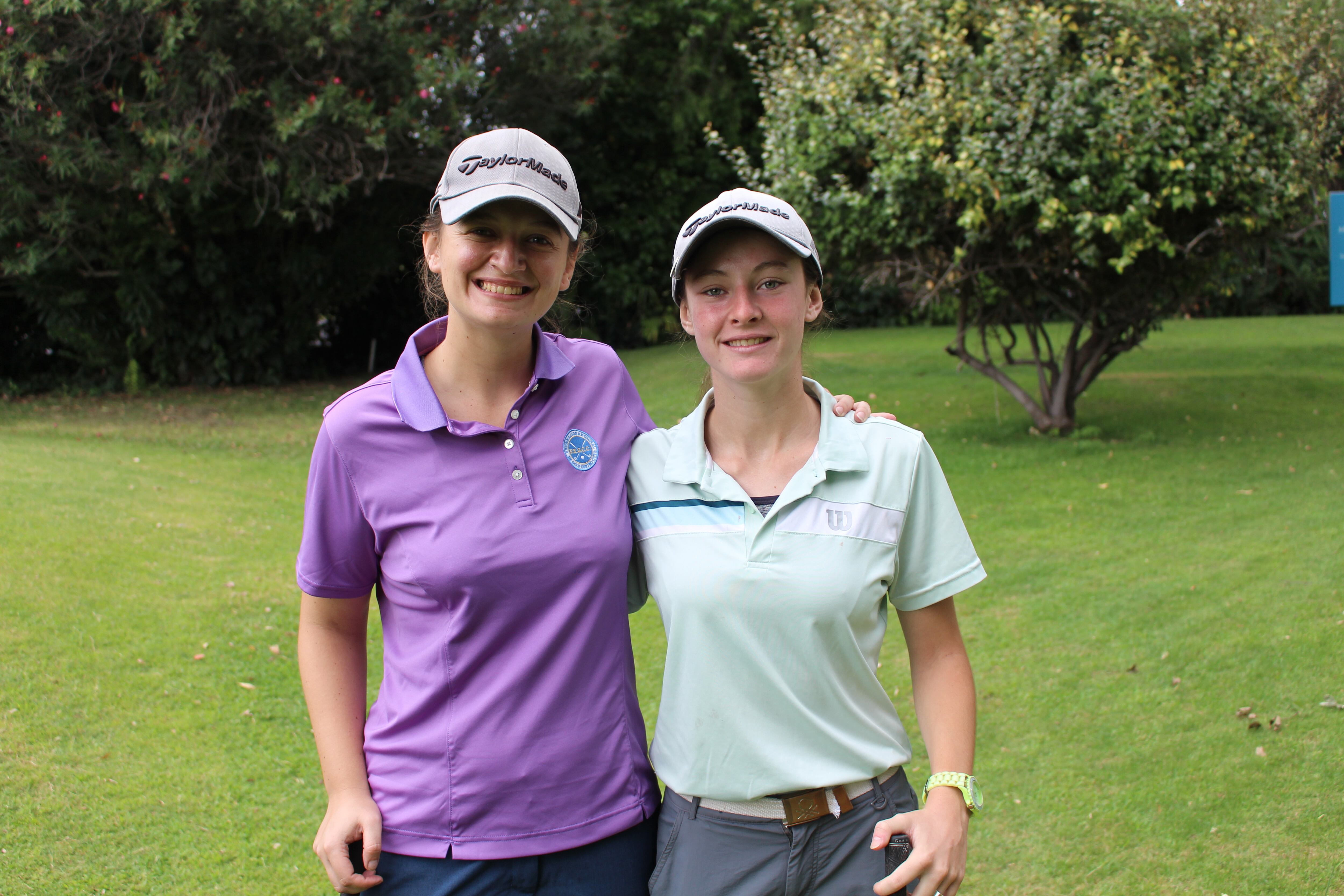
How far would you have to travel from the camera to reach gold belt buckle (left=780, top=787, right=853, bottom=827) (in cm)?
206

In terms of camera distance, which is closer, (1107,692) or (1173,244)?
(1107,692)

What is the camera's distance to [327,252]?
697 inches

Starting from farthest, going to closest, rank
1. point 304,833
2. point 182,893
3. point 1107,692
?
point 1107,692 < point 304,833 < point 182,893

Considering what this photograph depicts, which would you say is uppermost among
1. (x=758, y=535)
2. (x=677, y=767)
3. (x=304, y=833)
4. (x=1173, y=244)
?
(x=1173, y=244)

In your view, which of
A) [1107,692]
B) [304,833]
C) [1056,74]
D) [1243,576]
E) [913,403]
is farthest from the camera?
[913,403]

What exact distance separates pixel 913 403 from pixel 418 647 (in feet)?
40.6

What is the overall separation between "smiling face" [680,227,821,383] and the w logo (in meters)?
0.31

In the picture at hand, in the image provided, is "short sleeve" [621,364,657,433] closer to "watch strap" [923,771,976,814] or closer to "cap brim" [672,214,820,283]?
"cap brim" [672,214,820,283]

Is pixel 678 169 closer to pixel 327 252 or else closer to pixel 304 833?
pixel 327 252

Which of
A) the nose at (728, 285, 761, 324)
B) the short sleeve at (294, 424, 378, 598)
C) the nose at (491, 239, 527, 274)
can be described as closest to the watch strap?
the nose at (728, 285, 761, 324)

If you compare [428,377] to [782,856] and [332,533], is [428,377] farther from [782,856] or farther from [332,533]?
A: [782,856]

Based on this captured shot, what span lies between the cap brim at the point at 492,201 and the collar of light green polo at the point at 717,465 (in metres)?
0.50

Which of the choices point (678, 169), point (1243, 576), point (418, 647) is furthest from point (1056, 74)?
point (678, 169)

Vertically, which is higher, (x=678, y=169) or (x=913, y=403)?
(x=678, y=169)
